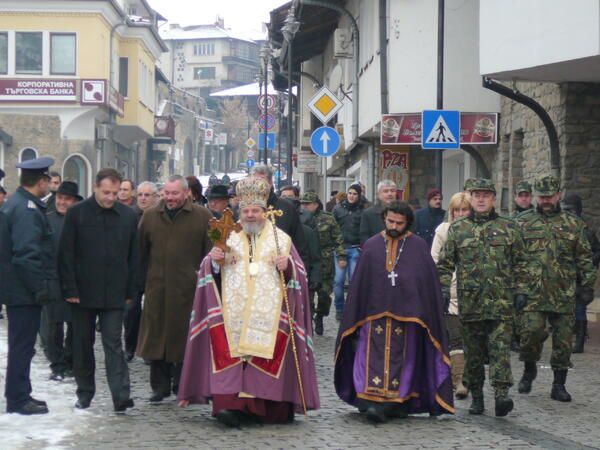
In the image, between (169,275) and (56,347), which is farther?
(56,347)

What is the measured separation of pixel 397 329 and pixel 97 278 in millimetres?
2345

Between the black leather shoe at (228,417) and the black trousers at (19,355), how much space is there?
1.53 metres

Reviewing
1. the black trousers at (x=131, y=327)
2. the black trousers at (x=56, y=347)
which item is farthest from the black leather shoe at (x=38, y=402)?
the black trousers at (x=131, y=327)

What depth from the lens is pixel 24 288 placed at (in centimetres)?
885

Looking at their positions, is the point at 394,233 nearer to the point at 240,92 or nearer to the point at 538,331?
the point at 538,331

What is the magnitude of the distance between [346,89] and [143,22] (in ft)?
75.5

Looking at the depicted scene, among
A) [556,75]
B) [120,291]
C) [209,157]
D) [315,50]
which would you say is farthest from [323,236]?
[209,157]

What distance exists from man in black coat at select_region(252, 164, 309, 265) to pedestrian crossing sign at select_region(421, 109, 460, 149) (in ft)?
20.3

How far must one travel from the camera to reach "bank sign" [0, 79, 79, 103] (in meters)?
44.5

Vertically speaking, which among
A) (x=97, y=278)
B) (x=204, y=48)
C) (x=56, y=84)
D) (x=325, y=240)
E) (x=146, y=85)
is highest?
(x=204, y=48)

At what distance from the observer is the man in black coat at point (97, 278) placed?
9141mm

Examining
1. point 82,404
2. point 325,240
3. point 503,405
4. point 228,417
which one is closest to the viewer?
point 228,417

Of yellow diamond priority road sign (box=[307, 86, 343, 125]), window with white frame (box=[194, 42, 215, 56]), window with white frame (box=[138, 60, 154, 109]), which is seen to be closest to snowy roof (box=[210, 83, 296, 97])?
window with white frame (box=[194, 42, 215, 56])

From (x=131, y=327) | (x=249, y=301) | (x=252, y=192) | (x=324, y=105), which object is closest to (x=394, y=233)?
(x=252, y=192)
